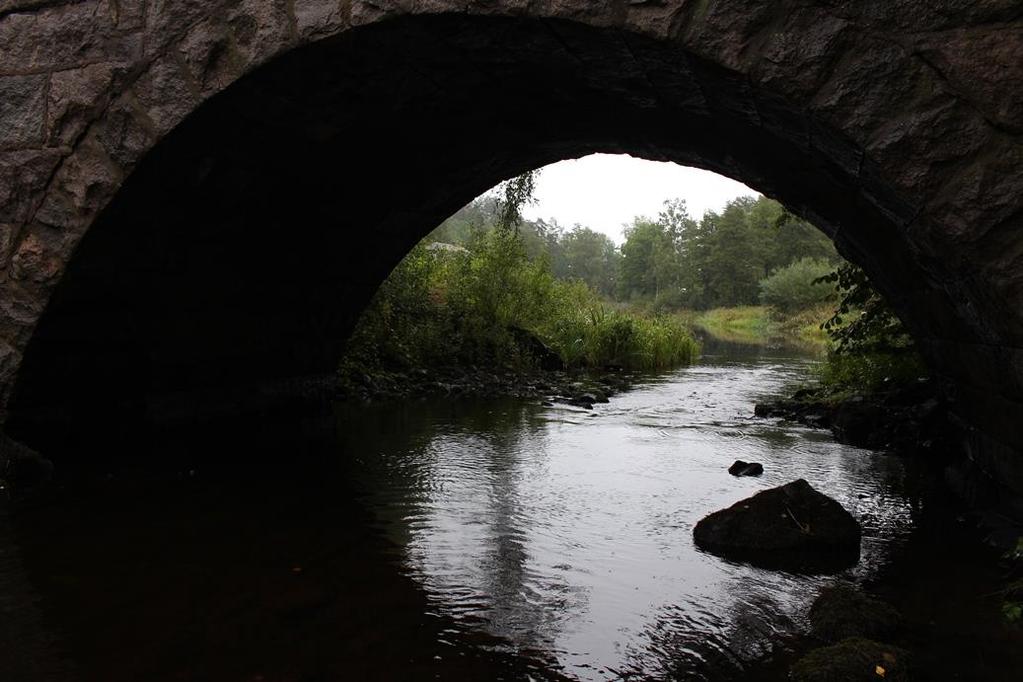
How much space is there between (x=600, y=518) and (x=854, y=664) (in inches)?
86.5

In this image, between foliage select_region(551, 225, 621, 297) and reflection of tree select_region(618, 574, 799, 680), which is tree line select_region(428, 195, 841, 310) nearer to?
foliage select_region(551, 225, 621, 297)

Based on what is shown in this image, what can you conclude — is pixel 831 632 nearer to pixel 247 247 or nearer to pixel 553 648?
pixel 553 648

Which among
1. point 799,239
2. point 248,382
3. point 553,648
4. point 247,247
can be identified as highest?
point 799,239

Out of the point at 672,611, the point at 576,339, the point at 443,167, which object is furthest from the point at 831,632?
the point at 576,339

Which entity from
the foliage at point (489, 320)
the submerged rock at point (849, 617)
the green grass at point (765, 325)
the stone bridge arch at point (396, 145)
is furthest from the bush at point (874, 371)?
the green grass at point (765, 325)

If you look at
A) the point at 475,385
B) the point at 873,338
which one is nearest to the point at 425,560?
the point at 873,338

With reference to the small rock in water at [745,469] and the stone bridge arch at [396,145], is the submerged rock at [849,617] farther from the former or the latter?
the small rock in water at [745,469]

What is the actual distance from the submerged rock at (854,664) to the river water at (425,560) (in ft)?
0.71

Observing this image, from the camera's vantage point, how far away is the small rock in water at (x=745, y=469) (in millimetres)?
6152

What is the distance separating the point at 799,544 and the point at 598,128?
9.19 feet

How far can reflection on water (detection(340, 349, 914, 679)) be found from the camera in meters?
3.18

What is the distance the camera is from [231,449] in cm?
669

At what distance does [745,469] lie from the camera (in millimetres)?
6195

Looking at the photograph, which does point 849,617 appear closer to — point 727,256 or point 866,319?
point 866,319
